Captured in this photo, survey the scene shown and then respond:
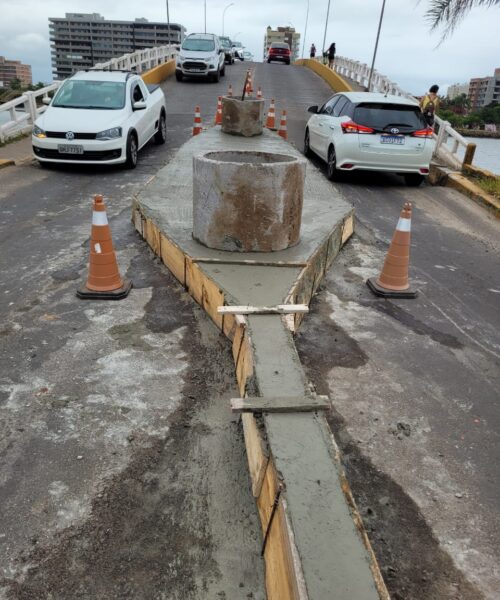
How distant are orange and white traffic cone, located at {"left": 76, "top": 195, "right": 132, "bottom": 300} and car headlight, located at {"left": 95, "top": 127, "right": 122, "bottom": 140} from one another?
17.1 feet

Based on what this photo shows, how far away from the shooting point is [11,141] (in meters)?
12.3

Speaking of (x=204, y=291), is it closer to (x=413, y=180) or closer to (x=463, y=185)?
(x=413, y=180)

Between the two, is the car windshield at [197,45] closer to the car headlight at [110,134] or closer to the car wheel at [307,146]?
the car wheel at [307,146]

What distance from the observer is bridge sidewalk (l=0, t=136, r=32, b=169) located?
10.3 metres

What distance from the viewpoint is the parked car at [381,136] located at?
30.3 ft

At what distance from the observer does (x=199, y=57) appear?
83.8 ft

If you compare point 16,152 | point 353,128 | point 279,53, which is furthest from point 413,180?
point 279,53

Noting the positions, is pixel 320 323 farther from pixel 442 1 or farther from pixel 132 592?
pixel 442 1

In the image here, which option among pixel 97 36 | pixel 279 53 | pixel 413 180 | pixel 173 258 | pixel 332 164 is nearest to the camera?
pixel 173 258

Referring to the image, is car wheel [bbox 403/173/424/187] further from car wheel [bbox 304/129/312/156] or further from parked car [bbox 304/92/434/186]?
car wheel [bbox 304/129/312/156]

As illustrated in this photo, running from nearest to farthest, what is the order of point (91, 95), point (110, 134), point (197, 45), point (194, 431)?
point (194, 431)
point (110, 134)
point (91, 95)
point (197, 45)

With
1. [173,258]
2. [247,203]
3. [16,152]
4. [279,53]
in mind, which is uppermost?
[247,203]

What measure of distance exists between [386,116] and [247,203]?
19.4ft

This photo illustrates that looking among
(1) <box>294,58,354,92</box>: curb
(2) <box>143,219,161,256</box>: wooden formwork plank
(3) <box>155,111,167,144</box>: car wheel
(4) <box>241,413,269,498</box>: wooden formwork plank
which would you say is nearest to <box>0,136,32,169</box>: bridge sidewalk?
(3) <box>155,111,167,144</box>: car wheel
